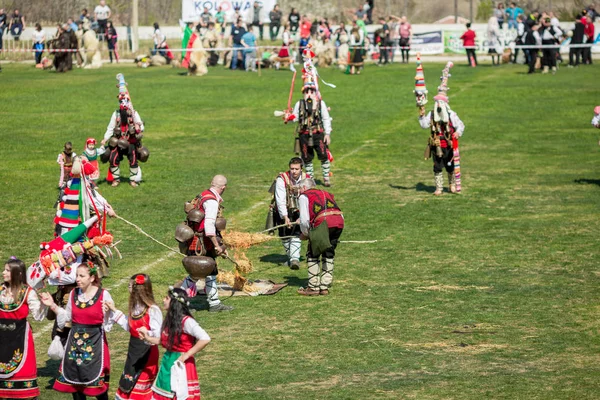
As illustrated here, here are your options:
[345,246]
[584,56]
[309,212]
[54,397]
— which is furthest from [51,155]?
[584,56]

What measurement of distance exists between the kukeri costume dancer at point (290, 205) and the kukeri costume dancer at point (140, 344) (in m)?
6.20

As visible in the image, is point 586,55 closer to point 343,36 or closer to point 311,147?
point 343,36

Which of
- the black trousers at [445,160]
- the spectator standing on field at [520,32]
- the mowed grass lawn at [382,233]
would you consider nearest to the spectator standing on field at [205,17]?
the mowed grass lawn at [382,233]

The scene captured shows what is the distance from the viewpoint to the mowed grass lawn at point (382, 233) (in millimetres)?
12031

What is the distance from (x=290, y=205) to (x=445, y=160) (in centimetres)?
719

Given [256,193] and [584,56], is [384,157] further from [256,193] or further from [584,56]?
[584,56]

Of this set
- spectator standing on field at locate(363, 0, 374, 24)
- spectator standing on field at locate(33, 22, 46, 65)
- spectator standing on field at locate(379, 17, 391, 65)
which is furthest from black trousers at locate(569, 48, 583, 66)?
spectator standing on field at locate(33, 22, 46, 65)

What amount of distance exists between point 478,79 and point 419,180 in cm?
2135

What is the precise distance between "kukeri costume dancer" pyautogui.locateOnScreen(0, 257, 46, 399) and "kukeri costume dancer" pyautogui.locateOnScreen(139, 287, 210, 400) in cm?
165

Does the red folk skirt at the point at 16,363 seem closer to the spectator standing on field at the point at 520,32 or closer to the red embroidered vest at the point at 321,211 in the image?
the red embroidered vest at the point at 321,211

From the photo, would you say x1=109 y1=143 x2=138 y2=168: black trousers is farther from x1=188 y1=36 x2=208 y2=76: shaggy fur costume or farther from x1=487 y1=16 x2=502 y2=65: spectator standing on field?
x1=487 y1=16 x2=502 y2=65: spectator standing on field

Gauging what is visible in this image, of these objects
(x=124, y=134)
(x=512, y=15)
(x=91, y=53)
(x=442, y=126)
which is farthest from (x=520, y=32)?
(x=124, y=134)

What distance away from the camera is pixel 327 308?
14438 mm

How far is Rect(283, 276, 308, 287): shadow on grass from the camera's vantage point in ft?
51.8
